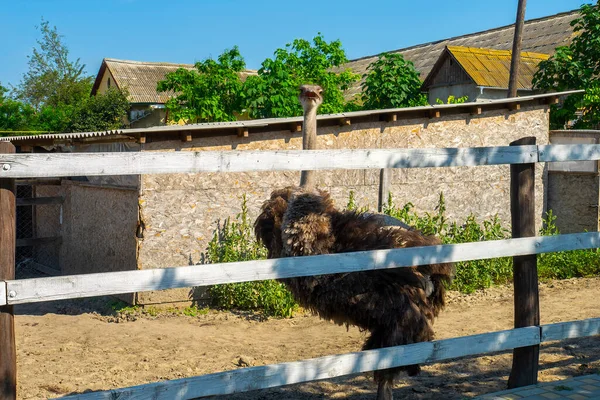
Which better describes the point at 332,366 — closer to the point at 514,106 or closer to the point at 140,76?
the point at 514,106

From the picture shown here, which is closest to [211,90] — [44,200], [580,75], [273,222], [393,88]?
[393,88]

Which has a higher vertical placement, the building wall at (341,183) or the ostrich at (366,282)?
the building wall at (341,183)

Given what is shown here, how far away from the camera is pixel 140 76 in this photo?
104ft

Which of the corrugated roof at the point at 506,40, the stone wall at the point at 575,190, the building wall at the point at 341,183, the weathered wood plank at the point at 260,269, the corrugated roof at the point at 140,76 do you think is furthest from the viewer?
the corrugated roof at the point at 140,76

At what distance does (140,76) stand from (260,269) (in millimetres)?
29577

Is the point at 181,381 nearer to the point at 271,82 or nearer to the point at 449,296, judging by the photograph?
the point at 449,296

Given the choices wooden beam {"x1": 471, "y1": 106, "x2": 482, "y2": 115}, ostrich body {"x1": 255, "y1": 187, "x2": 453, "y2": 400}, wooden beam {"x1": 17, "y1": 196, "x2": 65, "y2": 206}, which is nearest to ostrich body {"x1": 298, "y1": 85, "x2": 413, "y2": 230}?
ostrich body {"x1": 255, "y1": 187, "x2": 453, "y2": 400}

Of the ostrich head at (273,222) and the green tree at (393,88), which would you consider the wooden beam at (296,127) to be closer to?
the ostrich head at (273,222)

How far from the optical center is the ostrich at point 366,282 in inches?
175

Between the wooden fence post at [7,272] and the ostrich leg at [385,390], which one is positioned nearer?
the wooden fence post at [7,272]

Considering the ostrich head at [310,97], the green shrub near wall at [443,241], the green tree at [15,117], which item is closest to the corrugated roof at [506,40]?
the green tree at [15,117]

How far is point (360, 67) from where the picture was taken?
3294cm

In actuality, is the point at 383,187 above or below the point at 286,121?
below

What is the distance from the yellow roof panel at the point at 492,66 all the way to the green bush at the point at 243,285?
1373cm
